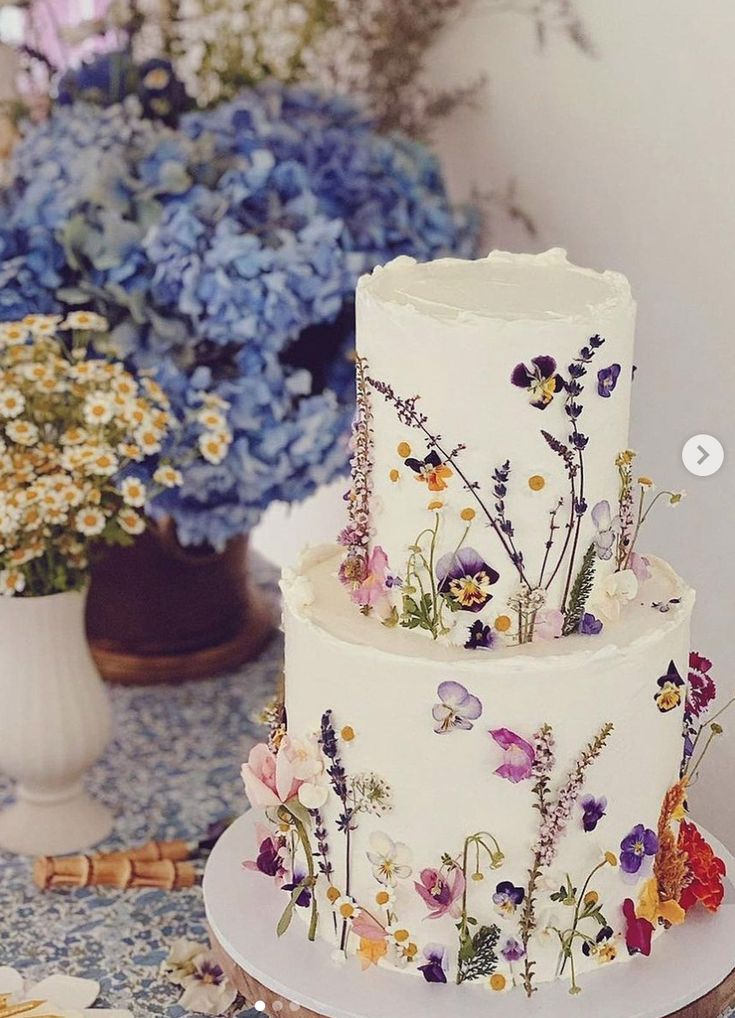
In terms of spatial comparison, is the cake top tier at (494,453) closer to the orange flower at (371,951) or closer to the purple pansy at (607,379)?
the purple pansy at (607,379)

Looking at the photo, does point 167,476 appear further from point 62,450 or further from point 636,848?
point 636,848

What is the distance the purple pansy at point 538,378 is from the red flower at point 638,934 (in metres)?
0.44

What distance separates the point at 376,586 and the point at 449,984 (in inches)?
13.1

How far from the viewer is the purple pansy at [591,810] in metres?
1.13

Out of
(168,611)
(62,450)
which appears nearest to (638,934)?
(62,450)

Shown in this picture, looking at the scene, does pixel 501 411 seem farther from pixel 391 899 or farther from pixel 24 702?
pixel 24 702

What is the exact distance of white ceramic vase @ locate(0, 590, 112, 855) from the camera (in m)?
1.57

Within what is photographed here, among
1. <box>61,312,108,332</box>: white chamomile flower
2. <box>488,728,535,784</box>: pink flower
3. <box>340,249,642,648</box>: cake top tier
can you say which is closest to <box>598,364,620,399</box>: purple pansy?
<box>340,249,642,648</box>: cake top tier

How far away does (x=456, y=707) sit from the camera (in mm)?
1092

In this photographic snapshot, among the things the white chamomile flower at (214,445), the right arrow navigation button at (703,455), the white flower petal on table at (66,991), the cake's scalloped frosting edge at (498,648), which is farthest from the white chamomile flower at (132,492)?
the right arrow navigation button at (703,455)

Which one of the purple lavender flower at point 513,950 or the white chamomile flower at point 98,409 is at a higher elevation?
the white chamomile flower at point 98,409

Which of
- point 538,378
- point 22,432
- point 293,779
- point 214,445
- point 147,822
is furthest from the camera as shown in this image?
point 147,822

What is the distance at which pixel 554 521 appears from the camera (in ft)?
3.69

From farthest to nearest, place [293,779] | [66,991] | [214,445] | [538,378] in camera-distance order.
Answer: [214,445]
[66,991]
[293,779]
[538,378]
